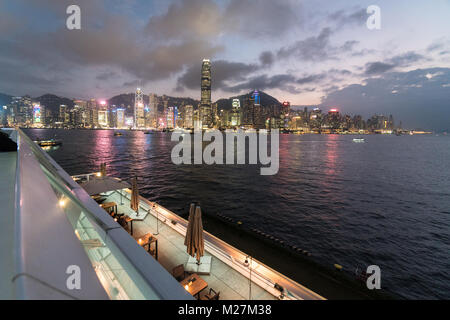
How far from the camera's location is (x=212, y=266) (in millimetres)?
7848

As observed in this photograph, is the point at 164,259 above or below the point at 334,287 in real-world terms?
above

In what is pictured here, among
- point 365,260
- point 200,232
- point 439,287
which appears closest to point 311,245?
point 365,260

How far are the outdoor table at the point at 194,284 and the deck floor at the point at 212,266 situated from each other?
Answer: 0.42 metres

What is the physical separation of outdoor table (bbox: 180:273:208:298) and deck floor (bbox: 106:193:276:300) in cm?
42

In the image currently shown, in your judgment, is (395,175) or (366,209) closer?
(366,209)

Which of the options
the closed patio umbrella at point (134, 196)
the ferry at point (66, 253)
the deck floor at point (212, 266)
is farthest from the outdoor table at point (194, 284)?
the closed patio umbrella at point (134, 196)

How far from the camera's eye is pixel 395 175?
36.5 metres

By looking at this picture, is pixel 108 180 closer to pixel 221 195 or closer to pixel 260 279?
pixel 260 279

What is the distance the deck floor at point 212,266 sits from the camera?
21.7ft

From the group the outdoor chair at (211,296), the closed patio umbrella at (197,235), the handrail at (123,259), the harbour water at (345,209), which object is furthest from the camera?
the harbour water at (345,209)

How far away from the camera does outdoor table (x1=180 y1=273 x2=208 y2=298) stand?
634cm

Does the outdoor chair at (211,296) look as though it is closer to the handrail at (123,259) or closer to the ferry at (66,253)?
the ferry at (66,253)

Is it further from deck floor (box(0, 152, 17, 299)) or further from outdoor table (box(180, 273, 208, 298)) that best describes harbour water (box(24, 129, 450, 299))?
deck floor (box(0, 152, 17, 299))
